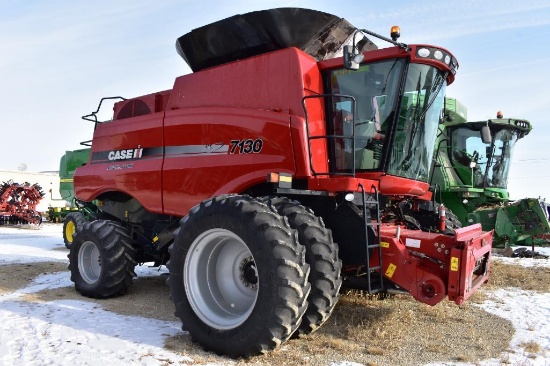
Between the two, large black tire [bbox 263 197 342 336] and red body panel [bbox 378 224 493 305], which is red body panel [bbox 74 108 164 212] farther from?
red body panel [bbox 378 224 493 305]

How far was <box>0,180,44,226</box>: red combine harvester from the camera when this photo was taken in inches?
871

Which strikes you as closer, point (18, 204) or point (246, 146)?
point (246, 146)

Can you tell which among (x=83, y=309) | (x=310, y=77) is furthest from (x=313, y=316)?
(x=83, y=309)

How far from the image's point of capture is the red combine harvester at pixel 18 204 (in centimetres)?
2212

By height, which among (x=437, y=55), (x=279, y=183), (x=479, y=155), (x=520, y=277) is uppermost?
(x=437, y=55)

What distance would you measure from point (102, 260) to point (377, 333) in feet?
11.2

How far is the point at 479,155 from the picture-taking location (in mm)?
12375

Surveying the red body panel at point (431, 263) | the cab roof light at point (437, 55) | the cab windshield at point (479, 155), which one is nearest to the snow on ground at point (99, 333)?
the red body panel at point (431, 263)

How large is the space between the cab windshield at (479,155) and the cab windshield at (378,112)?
26.8ft

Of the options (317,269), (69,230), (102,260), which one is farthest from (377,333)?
(69,230)

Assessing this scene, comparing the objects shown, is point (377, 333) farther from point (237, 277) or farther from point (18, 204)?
point (18, 204)

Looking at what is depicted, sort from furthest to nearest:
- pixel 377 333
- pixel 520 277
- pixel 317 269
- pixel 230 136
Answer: pixel 520 277 → pixel 230 136 → pixel 377 333 → pixel 317 269

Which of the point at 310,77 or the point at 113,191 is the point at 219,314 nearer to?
the point at 310,77

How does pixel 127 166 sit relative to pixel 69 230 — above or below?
above
